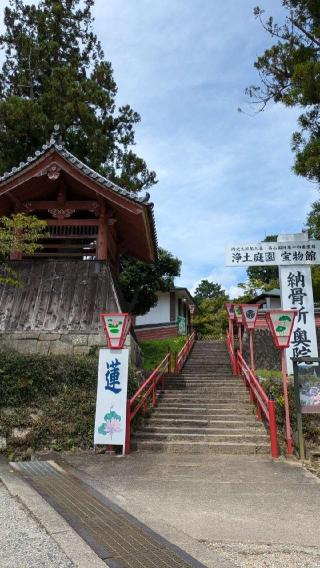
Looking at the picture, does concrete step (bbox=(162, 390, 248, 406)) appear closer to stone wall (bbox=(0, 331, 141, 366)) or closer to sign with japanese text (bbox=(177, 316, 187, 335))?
stone wall (bbox=(0, 331, 141, 366))

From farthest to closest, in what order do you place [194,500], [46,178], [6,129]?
[6,129], [46,178], [194,500]

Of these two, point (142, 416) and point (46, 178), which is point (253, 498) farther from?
point (46, 178)

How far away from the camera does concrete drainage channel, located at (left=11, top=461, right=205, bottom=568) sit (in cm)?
363

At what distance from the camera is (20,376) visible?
9.21 meters

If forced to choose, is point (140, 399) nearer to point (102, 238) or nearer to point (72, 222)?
point (102, 238)

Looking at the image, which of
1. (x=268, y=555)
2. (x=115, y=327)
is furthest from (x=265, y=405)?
(x=268, y=555)

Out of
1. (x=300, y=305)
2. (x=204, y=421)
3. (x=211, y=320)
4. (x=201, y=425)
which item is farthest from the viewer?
(x=211, y=320)

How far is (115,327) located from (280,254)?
6.53 metres

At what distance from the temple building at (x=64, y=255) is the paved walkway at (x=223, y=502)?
12.0ft

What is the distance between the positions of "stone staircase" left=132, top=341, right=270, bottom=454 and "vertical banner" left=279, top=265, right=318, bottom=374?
210 cm

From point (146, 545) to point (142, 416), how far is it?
6.19 meters

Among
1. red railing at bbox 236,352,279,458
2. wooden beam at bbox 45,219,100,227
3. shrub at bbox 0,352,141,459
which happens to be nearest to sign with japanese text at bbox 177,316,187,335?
red railing at bbox 236,352,279,458

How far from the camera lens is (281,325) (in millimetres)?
8961

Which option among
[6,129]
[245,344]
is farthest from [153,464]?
[6,129]
